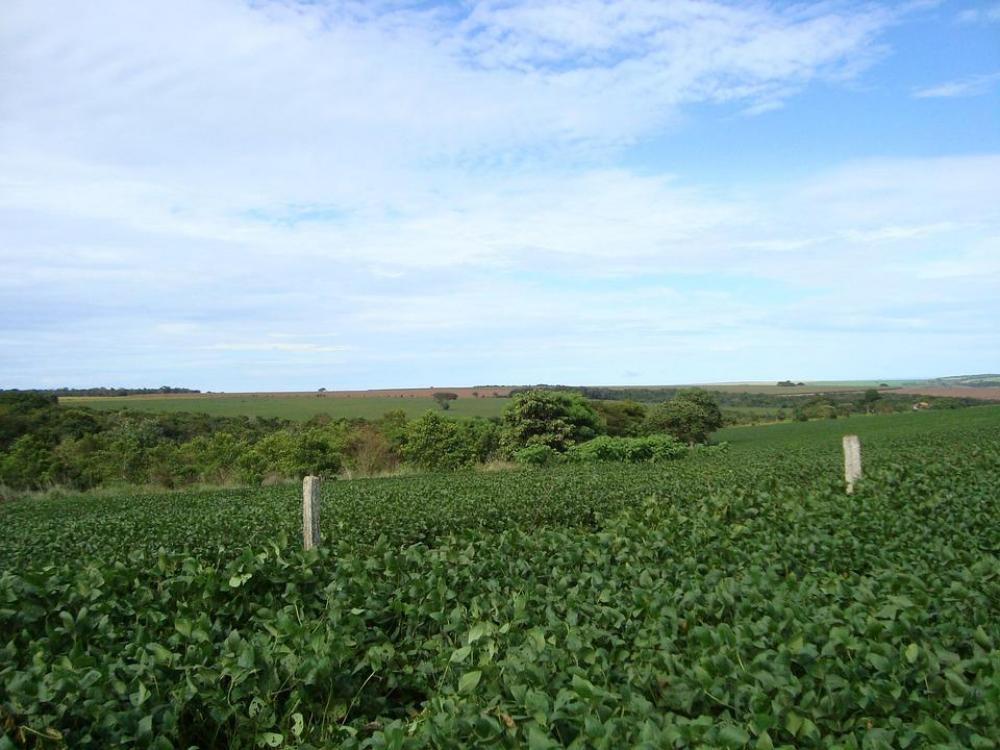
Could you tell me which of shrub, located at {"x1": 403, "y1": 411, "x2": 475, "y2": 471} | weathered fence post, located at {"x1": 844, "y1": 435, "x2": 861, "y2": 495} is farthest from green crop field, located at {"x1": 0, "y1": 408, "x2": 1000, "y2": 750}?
shrub, located at {"x1": 403, "y1": 411, "x2": 475, "y2": 471}

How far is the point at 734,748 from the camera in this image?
7.91 ft

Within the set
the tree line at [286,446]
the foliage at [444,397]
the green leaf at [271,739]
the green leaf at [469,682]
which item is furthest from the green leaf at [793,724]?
the foliage at [444,397]

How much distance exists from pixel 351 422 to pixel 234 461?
42.0ft

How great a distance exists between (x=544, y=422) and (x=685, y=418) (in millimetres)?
12511

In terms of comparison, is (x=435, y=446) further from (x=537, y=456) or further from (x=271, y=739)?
(x=271, y=739)

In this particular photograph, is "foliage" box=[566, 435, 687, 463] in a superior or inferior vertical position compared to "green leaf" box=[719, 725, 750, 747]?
inferior

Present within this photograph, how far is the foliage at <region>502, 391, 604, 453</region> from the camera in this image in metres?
35.3

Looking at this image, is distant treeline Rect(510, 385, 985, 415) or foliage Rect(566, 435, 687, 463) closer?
foliage Rect(566, 435, 687, 463)

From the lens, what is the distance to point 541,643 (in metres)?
3.54

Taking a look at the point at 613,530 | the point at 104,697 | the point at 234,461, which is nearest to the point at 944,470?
the point at 613,530

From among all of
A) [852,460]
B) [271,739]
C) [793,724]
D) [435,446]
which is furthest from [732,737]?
[435,446]

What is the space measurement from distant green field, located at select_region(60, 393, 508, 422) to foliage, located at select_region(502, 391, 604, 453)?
2702 centimetres

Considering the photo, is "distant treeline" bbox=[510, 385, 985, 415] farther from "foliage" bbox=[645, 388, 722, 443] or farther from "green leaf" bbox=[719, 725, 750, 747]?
"green leaf" bbox=[719, 725, 750, 747]

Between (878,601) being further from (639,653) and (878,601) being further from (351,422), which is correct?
(351,422)
